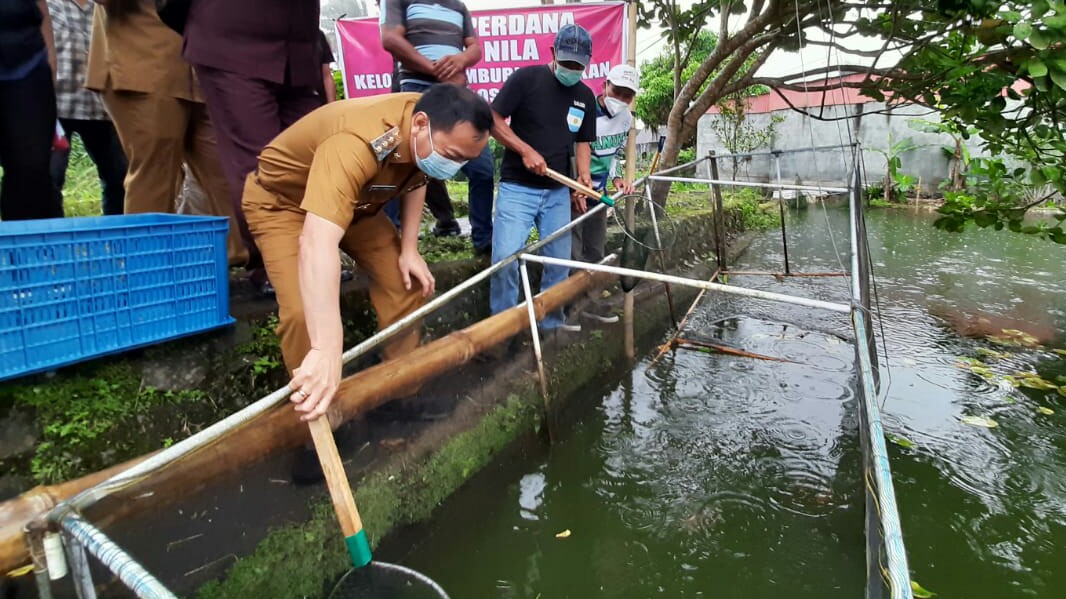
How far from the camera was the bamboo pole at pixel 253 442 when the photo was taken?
1.28 meters

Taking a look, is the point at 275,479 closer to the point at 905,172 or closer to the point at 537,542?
the point at 537,542

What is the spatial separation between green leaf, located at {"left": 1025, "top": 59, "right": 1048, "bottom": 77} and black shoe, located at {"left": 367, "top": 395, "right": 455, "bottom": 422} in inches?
109

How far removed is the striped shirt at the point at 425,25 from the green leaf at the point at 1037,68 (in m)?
2.84

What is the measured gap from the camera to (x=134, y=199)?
2.67 metres

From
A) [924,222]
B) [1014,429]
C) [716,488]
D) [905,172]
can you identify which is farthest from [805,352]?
[905,172]

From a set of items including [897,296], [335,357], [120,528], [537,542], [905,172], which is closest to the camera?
[120,528]

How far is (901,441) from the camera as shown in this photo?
3328mm

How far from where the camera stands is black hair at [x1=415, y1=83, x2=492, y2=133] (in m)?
1.82

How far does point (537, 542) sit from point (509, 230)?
1735 millimetres

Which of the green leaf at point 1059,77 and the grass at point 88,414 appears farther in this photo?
the green leaf at point 1059,77

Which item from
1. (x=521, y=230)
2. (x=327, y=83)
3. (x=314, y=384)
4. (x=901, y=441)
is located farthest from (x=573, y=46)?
(x=901, y=441)

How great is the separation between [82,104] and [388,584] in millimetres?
2881

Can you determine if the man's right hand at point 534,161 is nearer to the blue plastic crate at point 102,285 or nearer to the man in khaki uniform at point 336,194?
the man in khaki uniform at point 336,194

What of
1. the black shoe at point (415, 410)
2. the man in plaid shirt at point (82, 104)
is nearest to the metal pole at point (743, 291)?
the black shoe at point (415, 410)
